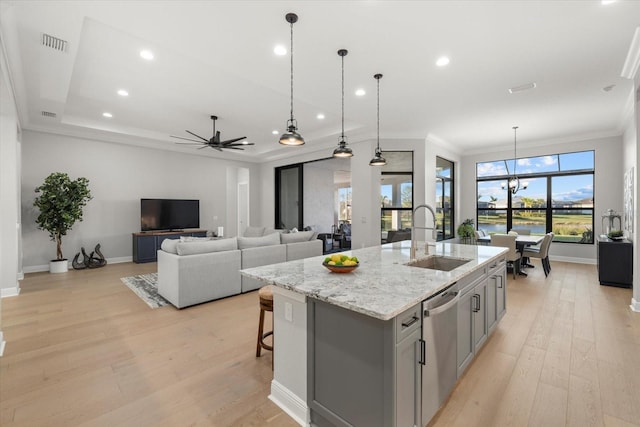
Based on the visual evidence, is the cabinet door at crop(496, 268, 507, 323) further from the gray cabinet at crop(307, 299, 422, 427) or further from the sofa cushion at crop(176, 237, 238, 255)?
the sofa cushion at crop(176, 237, 238, 255)

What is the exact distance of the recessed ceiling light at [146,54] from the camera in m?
Answer: 3.28

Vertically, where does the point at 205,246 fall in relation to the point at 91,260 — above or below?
above

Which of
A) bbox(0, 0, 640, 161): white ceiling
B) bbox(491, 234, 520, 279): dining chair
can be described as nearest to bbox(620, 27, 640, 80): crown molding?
bbox(0, 0, 640, 161): white ceiling

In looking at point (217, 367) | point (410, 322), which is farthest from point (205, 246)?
point (410, 322)

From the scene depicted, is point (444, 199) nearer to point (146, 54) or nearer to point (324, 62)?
point (324, 62)

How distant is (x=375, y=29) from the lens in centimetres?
279

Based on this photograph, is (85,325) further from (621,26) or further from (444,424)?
(621,26)

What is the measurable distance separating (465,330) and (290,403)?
140 centimetres

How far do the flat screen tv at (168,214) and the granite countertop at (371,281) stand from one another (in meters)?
6.29

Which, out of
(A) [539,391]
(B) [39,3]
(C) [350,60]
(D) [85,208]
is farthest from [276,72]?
(D) [85,208]

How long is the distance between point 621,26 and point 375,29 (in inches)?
92.7

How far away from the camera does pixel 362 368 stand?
150 cm

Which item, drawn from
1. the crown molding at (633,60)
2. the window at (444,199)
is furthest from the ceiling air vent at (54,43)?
the window at (444,199)

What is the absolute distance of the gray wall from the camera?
5934mm
